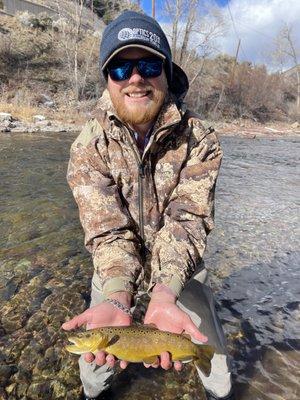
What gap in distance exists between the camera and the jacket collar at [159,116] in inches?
128

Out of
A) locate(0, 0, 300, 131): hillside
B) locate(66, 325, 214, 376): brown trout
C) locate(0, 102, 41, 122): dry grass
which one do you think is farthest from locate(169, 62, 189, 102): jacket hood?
locate(0, 0, 300, 131): hillside

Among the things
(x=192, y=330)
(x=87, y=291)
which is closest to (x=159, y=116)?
(x=192, y=330)

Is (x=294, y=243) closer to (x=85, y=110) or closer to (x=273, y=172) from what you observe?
(x=273, y=172)

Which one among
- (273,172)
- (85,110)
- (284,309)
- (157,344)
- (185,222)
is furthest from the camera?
(85,110)

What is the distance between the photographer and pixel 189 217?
331 cm

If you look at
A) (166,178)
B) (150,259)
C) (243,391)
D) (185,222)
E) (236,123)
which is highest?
(166,178)

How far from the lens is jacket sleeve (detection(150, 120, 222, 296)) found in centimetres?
302

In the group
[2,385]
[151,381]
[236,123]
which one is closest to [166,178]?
[151,381]

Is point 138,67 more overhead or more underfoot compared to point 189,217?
more overhead

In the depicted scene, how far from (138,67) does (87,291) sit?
Answer: 2864 mm

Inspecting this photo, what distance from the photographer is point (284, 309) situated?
5.02m

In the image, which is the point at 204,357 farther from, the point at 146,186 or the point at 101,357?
the point at 146,186

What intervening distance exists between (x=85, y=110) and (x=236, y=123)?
42.5ft

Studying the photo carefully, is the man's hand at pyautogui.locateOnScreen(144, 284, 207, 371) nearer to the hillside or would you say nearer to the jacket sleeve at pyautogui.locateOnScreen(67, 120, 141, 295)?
the jacket sleeve at pyautogui.locateOnScreen(67, 120, 141, 295)
